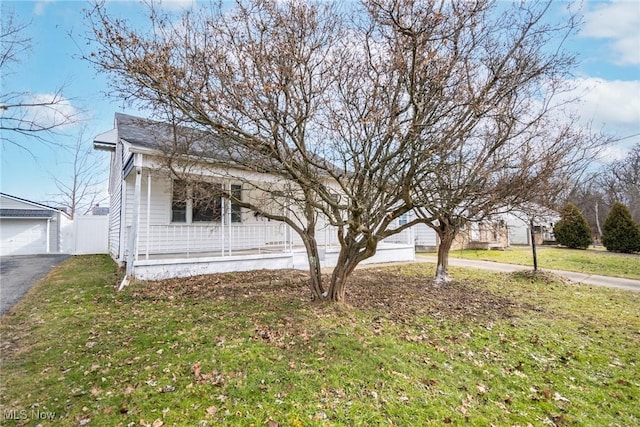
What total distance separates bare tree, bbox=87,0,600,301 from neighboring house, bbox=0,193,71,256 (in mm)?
18624

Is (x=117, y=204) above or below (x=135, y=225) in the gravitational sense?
above

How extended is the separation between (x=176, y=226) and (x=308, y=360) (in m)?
7.04

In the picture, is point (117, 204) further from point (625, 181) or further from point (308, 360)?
point (625, 181)

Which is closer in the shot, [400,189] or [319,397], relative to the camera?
[319,397]

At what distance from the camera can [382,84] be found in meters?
5.65

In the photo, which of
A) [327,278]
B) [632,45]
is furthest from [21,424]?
[632,45]

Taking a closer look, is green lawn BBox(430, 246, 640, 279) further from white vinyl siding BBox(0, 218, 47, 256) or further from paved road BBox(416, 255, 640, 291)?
white vinyl siding BBox(0, 218, 47, 256)

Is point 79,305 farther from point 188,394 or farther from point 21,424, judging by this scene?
point 188,394

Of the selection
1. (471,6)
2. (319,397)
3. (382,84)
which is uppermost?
(471,6)

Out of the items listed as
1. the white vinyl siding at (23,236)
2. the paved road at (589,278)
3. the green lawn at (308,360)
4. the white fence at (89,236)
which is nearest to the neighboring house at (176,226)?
the green lawn at (308,360)

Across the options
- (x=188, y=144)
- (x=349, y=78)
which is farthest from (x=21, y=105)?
(x=349, y=78)

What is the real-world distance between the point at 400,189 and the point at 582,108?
5498 mm

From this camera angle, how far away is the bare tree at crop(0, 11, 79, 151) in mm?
5207

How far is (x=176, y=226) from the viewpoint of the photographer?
31.3 ft
